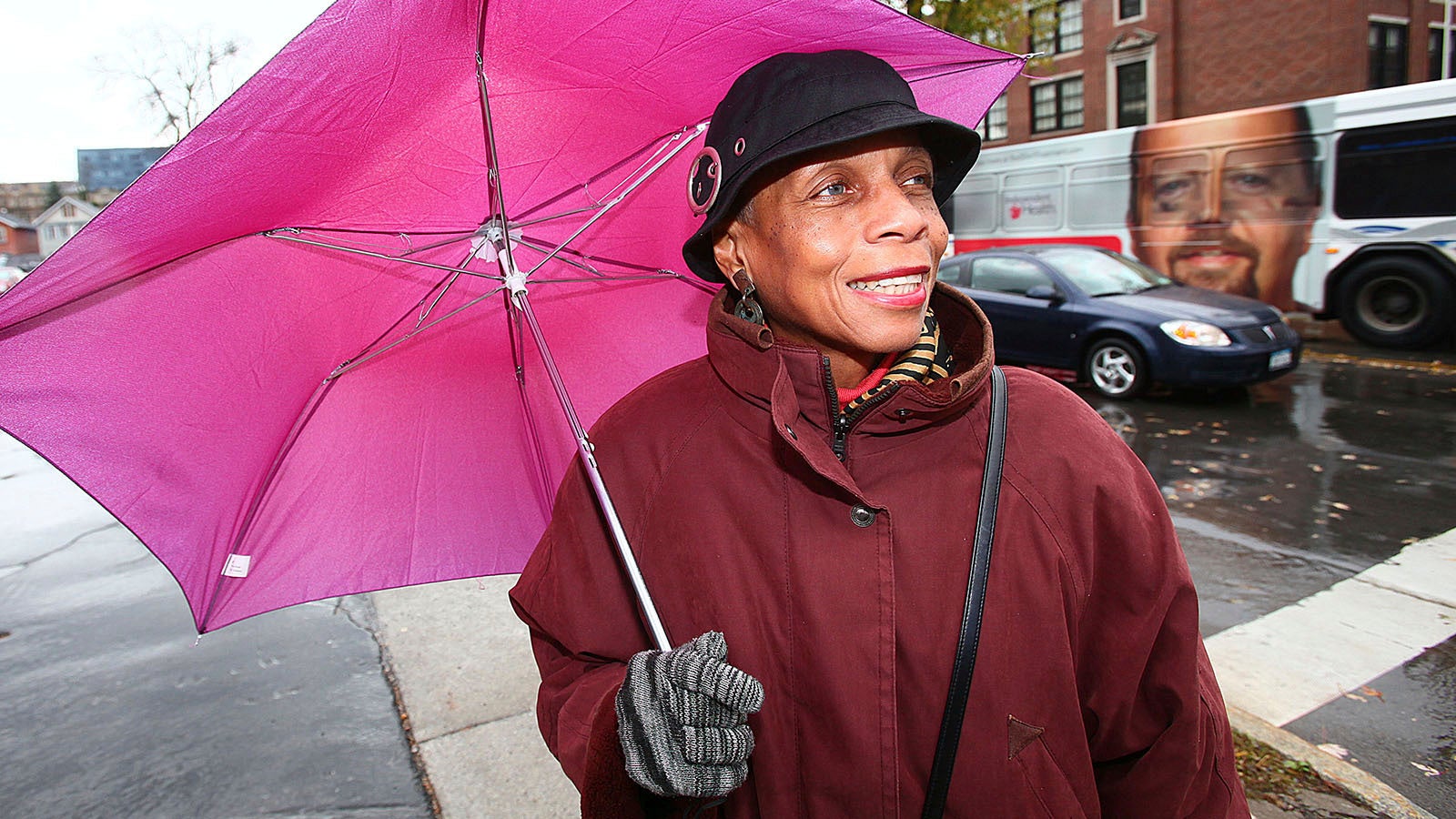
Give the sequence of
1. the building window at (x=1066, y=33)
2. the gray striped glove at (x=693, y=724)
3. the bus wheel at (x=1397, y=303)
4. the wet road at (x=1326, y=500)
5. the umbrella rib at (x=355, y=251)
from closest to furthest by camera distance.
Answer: the gray striped glove at (x=693, y=724) < the umbrella rib at (x=355, y=251) < the wet road at (x=1326, y=500) < the bus wheel at (x=1397, y=303) < the building window at (x=1066, y=33)

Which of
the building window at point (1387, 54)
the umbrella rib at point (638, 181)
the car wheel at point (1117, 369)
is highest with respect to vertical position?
the building window at point (1387, 54)

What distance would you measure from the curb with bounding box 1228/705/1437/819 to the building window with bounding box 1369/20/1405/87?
2219cm

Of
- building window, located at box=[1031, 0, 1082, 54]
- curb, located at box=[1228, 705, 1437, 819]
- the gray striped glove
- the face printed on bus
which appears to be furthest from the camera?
building window, located at box=[1031, 0, 1082, 54]

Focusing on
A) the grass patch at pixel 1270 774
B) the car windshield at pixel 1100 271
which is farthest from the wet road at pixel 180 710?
the car windshield at pixel 1100 271

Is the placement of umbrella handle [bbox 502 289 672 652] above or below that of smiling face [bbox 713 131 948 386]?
below

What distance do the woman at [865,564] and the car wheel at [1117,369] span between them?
8.53 m

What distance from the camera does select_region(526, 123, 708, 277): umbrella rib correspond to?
6.74 ft

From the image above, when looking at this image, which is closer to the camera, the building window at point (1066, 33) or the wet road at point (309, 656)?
the wet road at point (309, 656)

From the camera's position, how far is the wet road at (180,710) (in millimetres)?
3459

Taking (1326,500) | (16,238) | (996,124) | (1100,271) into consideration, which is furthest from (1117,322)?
(16,238)

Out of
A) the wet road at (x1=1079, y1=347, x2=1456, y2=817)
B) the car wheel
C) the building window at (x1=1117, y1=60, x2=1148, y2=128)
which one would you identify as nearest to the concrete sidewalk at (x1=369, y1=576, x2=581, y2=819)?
the wet road at (x1=1079, y1=347, x2=1456, y2=817)

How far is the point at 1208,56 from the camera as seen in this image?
22.4 meters

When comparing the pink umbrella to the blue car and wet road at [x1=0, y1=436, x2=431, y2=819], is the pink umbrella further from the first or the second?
the blue car

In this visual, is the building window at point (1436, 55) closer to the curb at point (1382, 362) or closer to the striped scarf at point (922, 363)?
the curb at point (1382, 362)
